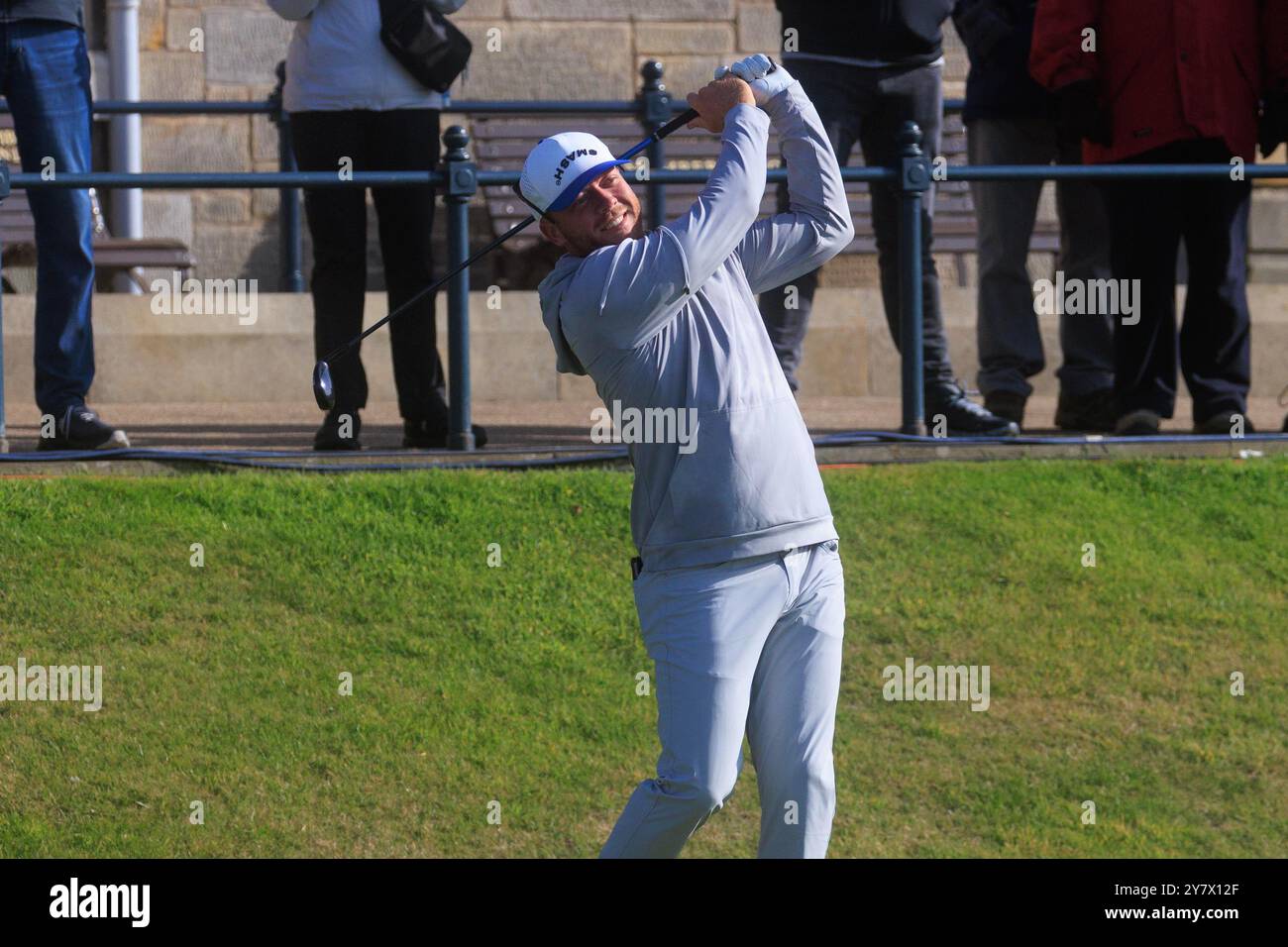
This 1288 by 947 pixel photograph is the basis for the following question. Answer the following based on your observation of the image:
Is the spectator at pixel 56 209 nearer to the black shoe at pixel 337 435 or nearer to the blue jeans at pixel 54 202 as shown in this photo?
the blue jeans at pixel 54 202

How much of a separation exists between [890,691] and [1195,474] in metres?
1.70

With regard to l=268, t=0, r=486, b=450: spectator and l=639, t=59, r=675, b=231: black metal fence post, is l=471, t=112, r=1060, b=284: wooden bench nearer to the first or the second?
l=639, t=59, r=675, b=231: black metal fence post

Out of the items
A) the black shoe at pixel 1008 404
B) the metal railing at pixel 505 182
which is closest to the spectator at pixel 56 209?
the metal railing at pixel 505 182

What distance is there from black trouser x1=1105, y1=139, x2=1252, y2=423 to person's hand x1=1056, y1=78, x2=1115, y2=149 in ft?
0.58

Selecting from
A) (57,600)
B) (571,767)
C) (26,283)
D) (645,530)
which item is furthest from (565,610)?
(26,283)

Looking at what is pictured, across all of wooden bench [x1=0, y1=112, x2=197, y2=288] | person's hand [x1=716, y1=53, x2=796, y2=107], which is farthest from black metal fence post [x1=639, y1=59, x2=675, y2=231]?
person's hand [x1=716, y1=53, x2=796, y2=107]

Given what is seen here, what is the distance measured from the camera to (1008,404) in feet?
26.2

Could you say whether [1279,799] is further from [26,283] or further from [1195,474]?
[26,283]

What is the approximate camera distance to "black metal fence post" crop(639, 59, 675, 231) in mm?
8203

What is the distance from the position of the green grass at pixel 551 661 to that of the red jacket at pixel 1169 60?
132cm

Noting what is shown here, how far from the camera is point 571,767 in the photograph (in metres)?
5.66

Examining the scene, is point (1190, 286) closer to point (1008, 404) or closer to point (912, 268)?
point (1008, 404)

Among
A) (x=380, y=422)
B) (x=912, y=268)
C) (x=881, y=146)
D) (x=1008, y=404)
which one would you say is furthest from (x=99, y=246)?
(x=1008, y=404)

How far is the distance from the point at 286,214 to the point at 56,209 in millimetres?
2860
